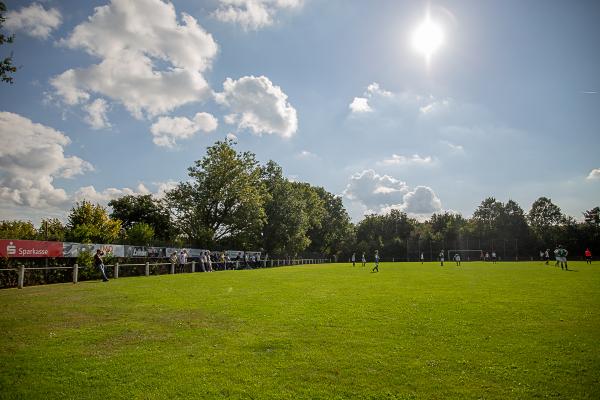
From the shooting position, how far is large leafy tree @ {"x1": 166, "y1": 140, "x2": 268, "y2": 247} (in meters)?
56.1

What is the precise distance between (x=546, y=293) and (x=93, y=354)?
55.3ft

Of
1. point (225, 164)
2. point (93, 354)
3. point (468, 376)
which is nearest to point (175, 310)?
point (93, 354)

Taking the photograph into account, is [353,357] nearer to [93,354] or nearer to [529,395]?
[529,395]

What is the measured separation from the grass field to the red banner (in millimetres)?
8647

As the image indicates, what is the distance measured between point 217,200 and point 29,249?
35.9m

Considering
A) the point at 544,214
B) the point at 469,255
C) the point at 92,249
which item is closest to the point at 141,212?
the point at 92,249

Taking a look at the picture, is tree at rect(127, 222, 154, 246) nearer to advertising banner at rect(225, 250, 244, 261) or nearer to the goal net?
advertising banner at rect(225, 250, 244, 261)

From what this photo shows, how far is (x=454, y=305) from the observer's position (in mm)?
12906

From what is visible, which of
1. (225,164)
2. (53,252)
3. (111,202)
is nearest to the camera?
(53,252)

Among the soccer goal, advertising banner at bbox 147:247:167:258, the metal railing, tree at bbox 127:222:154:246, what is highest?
tree at bbox 127:222:154:246

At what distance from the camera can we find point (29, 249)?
20875mm

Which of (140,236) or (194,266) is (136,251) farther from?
(194,266)

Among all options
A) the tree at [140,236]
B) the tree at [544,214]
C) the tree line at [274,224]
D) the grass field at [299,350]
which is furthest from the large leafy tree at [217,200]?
the tree at [544,214]

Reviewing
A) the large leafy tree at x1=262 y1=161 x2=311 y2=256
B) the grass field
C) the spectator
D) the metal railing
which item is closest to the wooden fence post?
the metal railing
